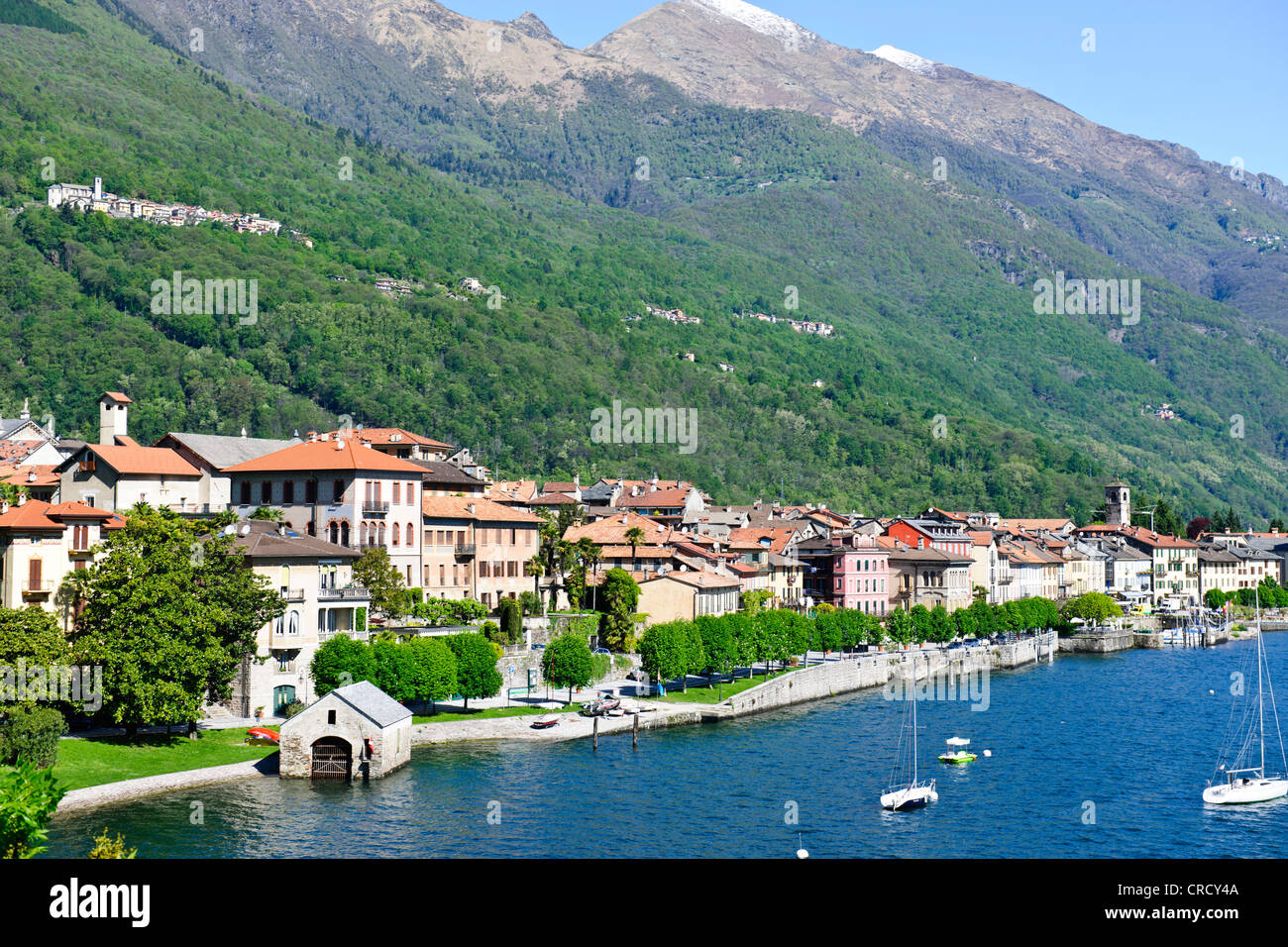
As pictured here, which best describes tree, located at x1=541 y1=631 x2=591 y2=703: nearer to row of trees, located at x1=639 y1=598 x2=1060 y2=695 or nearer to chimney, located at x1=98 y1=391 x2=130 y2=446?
row of trees, located at x1=639 y1=598 x2=1060 y2=695

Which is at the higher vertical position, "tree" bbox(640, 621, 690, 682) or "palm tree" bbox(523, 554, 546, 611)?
"palm tree" bbox(523, 554, 546, 611)

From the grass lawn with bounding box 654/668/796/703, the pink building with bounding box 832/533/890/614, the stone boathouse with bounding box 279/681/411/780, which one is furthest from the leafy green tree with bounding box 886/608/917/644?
the stone boathouse with bounding box 279/681/411/780

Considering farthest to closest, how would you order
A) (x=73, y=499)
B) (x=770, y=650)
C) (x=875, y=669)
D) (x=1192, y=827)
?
1. (x=875, y=669)
2. (x=770, y=650)
3. (x=73, y=499)
4. (x=1192, y=827)

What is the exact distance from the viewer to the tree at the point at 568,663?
322 ft

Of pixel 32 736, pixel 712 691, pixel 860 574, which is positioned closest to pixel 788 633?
pixel 712 691

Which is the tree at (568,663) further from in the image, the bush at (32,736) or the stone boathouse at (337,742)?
the bush at (32,736)

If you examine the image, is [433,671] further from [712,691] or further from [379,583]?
[712,691]

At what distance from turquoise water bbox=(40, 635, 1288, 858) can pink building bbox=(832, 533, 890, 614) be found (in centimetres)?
5600

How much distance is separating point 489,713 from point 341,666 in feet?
38.3

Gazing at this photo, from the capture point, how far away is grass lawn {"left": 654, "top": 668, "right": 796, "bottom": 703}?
10544 cm
